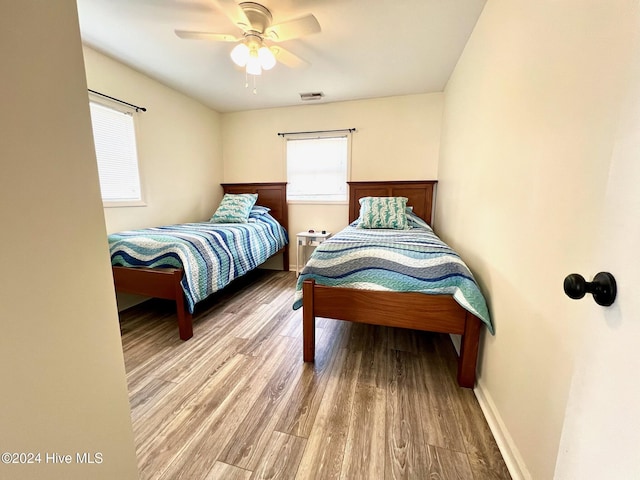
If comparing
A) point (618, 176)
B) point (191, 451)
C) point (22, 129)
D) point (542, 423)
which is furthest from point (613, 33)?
point (191, 451)

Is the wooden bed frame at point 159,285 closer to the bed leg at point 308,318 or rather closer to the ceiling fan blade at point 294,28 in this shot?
the bed leg at point 308,318

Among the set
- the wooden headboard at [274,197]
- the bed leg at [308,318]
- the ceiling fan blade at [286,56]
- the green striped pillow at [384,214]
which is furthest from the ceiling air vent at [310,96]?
the bed leg at [308,318]

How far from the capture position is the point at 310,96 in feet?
10.3

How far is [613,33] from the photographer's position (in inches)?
25.8

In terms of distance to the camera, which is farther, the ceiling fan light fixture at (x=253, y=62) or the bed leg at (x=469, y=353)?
the ceiling fan light fixture at (x=253, y=62)

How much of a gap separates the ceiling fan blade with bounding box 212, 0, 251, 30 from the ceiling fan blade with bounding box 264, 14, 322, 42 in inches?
6.1

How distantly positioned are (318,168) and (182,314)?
2.50 meters

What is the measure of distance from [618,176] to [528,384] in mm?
872

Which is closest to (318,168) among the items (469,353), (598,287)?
(469,353)

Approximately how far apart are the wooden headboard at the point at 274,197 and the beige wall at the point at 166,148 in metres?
0.54

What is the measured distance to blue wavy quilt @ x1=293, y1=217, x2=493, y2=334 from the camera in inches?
54.8

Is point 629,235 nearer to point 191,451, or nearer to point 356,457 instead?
point 356,457

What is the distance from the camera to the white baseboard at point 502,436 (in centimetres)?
97

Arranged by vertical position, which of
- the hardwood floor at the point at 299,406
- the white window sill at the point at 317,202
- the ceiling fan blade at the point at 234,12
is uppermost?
the ceiling fan blade at the point at 234,12
